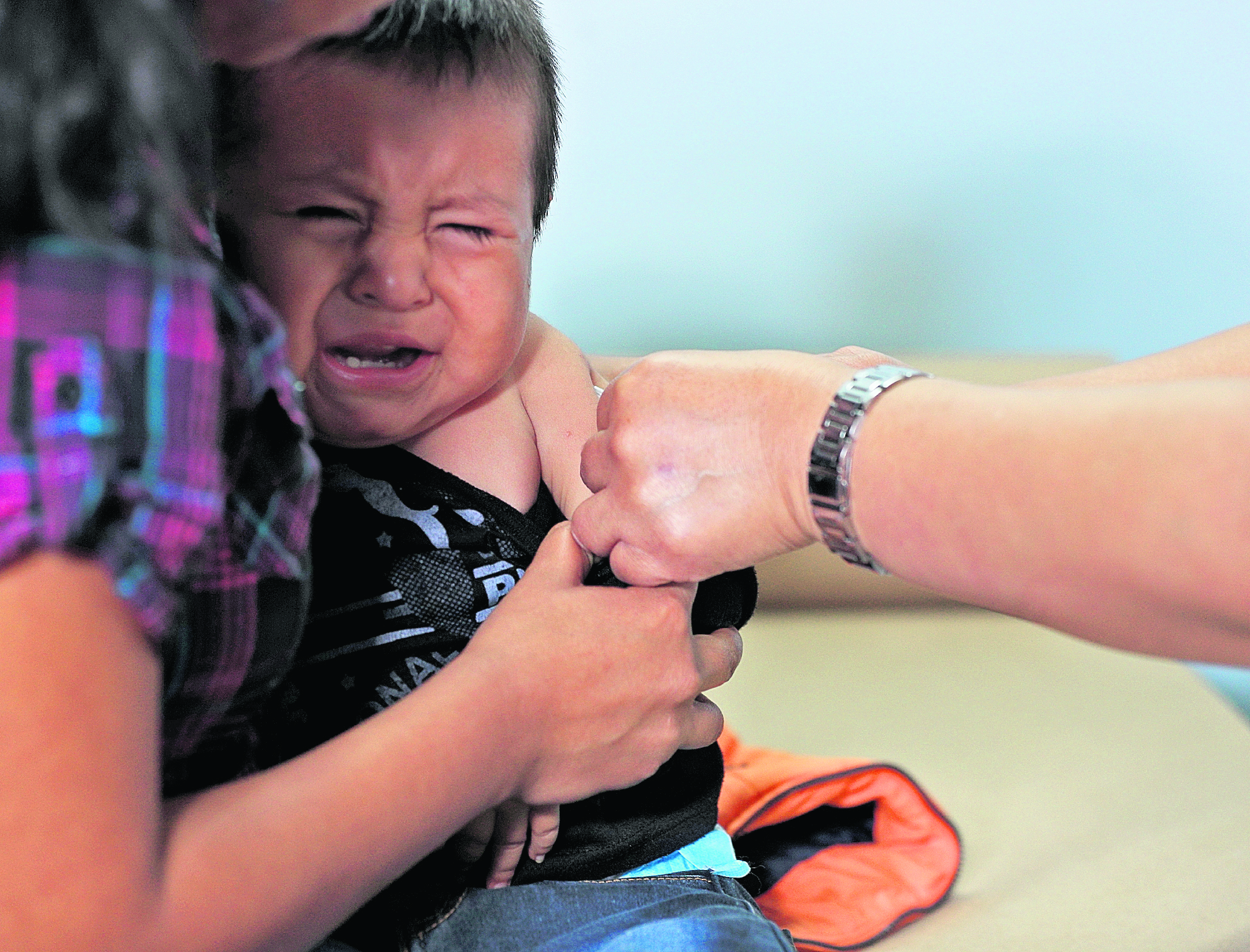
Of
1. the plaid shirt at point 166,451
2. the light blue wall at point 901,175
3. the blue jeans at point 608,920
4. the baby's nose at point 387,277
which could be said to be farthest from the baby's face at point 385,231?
the light blue wall at point 901,175

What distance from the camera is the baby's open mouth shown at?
79 cm

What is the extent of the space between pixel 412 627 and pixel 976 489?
1.37 feet

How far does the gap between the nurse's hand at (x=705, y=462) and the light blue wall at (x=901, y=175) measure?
106 cm

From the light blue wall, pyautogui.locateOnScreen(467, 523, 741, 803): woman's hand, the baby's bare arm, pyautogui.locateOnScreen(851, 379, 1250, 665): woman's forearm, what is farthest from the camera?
the light blue wall

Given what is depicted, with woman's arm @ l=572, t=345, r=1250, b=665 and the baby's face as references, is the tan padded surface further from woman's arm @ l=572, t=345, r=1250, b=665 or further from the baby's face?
the baby's face

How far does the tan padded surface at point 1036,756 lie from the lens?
1.08 m

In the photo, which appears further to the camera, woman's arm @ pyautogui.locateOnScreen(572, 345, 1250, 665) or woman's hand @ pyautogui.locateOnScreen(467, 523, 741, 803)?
woman's hand @ pyautogui.locateOnScreen(467, 523, 741, 803)

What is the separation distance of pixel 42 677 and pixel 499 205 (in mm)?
493

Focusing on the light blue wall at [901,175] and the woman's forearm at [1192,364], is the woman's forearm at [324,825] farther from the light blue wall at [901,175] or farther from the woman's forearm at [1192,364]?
the light blue wall at [901,175]

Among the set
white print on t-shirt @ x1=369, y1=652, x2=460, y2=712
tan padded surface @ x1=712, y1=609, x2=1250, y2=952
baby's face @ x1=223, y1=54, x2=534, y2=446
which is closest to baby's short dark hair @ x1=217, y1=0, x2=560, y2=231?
baby's face @ x1=223, y1=54, x2=534, y2=446

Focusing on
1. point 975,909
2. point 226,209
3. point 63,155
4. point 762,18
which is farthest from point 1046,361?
point 63,155

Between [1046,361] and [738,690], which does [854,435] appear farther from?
[1046,361]

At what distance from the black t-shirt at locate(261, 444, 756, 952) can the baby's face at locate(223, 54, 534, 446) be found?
0.05 m

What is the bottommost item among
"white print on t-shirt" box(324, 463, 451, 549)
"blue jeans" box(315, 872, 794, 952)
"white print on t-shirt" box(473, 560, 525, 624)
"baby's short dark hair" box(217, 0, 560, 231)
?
"blue jeans" box(315, 872, 794, 952)
